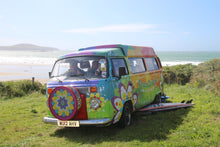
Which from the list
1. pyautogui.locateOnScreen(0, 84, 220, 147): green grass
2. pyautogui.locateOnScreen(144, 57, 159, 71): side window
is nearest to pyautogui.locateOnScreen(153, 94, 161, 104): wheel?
pyautogui.locateOnScreen(144, 57, 159, 71): side window

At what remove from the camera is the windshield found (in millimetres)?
6395

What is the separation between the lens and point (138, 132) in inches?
254

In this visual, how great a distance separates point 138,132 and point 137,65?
267 centimetres

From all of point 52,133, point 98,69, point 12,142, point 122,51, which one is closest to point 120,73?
point 98,69

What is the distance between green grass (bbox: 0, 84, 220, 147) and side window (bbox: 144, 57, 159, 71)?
79.4 inches

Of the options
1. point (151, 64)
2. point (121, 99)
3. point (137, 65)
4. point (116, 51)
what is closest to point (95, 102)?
point (121, 99)

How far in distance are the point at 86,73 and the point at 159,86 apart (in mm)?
5038

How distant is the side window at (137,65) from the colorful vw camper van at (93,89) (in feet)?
0.34

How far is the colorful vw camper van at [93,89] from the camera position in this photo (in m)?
6.11

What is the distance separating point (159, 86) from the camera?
34.8 ft

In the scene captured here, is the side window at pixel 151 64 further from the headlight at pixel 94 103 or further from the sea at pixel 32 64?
the sea at pixel 32 64

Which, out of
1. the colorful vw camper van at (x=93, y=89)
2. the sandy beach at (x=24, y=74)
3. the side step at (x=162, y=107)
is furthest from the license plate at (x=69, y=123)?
the sandy beach at (x=24, y=74)

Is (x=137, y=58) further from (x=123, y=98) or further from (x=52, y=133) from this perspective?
(x=52, y=133)

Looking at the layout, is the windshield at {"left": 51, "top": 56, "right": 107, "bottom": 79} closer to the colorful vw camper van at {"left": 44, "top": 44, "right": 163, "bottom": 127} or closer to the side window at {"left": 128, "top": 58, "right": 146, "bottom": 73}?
the colorful vw camper van at {"left": 44, "top": 44, "right": 163, "bottom": 127}
